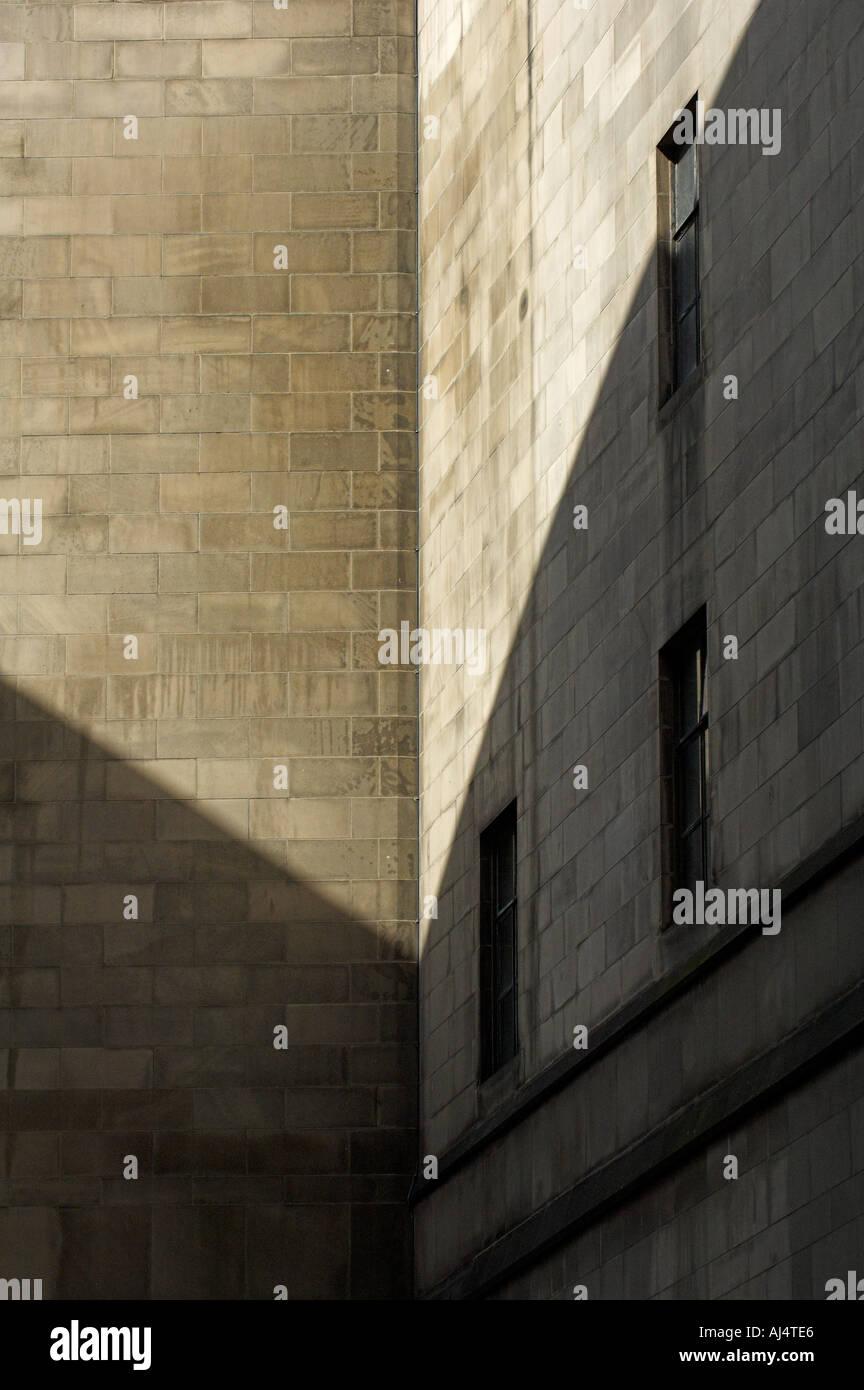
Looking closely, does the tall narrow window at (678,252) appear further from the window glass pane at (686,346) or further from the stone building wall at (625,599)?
the stone building wall at (625,599)

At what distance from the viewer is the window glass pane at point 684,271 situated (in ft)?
81.3

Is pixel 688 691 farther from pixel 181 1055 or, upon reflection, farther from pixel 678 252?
pixel 181 1055

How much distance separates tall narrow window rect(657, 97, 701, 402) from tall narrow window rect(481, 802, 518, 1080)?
6.40 metres

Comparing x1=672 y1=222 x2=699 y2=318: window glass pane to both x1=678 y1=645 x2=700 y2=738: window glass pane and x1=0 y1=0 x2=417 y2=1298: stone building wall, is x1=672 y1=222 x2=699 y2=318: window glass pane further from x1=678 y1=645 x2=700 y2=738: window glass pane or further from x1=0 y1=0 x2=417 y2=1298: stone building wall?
x1=0 y1=0 x2=417 y2=1298: stone building wall

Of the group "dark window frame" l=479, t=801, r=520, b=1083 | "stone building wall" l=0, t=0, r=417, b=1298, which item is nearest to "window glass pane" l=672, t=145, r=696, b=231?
"dark window frame" l=479, t=801, r=520, b=1083

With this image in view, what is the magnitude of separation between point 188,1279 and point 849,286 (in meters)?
16.8

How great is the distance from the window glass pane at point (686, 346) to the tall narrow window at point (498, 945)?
634cm

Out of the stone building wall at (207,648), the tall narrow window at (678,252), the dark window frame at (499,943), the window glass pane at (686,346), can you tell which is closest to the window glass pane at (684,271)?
the tall narrow window at (678,252)

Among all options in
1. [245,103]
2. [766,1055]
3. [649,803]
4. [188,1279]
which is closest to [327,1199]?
[188,1279]

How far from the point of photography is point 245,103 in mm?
35812

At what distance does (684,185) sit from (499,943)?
30.5 ft

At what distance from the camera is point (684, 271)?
2502cm

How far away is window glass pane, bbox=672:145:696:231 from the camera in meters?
25.0

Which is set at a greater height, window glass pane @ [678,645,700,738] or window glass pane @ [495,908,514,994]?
window glass pane @ [678,645,700,738]
